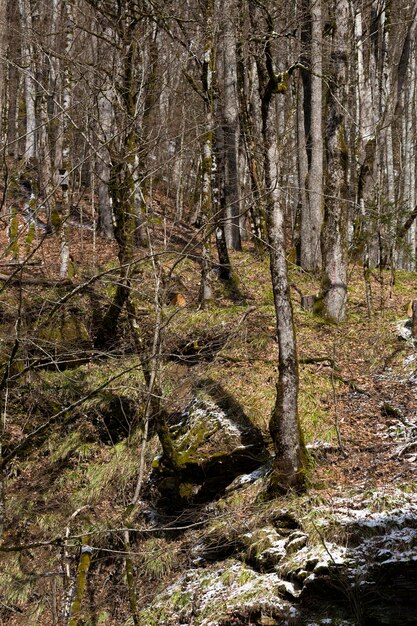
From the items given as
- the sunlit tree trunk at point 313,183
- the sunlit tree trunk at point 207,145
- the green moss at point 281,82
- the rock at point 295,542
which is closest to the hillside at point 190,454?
the rock at point 295,542

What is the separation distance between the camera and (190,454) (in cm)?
730

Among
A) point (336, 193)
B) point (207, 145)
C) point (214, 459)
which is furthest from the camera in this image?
point (207, 145)

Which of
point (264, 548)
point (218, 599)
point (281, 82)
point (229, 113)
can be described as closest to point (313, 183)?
point (229, 113)

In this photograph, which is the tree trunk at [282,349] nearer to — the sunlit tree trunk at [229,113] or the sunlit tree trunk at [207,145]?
the sunlit tree trunk at [207,145]

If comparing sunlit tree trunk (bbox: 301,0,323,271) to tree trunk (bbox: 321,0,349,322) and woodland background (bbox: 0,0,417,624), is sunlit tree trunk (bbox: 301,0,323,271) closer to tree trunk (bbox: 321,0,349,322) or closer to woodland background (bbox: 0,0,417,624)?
woodland background (bbox: 0,0,417,624)

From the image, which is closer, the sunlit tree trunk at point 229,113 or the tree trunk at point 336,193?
the tree trunk at point 336,193

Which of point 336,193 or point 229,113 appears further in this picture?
point 229,113

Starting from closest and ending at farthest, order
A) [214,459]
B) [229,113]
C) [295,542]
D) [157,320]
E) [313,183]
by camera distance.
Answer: [295,542]
[157,320]
[214,459]
[313,183]
[229,113]

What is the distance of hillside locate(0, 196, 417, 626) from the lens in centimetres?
592

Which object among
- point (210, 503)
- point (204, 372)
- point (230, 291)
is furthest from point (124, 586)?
point (230, 291)

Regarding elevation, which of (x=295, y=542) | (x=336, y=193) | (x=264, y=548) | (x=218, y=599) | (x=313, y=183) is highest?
(x=313, y=183)

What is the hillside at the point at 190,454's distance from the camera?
5918 millimetres

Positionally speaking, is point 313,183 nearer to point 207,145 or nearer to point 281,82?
point 207,145

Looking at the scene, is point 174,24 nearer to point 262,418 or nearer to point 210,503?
point 262,418
